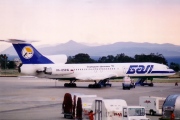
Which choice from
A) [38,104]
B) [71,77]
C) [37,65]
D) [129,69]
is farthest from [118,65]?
[38,104]

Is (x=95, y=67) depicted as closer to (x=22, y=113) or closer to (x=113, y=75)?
(x=113, y=75)

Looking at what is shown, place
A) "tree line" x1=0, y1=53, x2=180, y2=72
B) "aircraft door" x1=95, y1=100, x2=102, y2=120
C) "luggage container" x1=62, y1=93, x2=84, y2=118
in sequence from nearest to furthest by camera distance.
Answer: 1. "aircraft door" x1=95, y1=100, x2=102, y2=120
2. "luggage container" x1=62, y1=93, x2=84, y2=118
3. "tree line" x1=0, y1=53, x2=180, y2=72

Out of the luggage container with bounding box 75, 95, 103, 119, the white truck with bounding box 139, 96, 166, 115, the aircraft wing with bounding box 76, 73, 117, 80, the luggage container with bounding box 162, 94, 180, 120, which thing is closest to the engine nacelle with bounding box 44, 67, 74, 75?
the aircraft wing with bounding box 76, 73, 117, 80

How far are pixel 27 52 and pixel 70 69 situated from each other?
817 cm

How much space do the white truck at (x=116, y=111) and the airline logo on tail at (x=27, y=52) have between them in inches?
1736

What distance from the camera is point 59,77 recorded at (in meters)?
74.9

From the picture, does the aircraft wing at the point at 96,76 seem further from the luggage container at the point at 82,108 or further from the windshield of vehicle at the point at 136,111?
the windshield of vehicle at the point at 136,111

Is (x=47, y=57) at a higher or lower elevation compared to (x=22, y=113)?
higher

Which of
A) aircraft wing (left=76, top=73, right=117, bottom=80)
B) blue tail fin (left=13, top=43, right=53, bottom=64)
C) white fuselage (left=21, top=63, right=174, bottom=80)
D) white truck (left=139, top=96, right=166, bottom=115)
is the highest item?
blue tail fin (left=13, top=43, right=53, bottom=64)

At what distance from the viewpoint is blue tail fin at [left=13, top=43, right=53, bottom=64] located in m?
72.8

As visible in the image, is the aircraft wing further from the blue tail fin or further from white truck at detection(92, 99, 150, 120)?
white truck at detection(92, 99, 150, 120)

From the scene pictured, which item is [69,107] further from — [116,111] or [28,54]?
[28,54]

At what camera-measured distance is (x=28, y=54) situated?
7300 cm

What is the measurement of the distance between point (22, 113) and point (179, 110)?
544 inches
